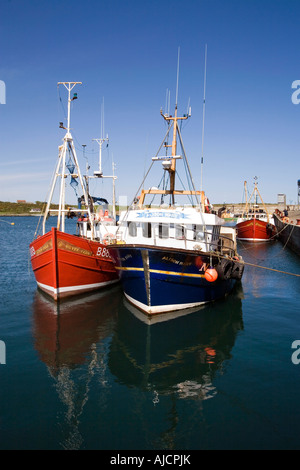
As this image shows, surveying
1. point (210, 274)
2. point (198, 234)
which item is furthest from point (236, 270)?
point (210, 274)

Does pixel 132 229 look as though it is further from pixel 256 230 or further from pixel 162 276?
pixel 256 230

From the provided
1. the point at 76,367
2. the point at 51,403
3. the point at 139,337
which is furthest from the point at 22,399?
the point at 139,337

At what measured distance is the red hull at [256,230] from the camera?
48469 millimetres

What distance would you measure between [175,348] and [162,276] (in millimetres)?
2967

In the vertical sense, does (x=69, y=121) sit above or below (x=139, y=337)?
above

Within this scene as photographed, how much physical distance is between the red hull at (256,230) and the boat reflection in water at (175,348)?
35.7m

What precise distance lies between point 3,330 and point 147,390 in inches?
270

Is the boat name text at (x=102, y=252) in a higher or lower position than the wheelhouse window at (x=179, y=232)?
lower

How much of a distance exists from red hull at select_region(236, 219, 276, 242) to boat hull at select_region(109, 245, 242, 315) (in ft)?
120

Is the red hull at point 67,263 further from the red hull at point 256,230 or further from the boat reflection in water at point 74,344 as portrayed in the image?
the red hull at point 256,230

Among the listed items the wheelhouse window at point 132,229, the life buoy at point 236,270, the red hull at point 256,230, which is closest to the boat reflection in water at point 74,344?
the wheelhouse window at point 132,229

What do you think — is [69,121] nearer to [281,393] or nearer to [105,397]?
[105,397]

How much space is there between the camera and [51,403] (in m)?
7.52

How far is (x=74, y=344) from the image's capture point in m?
11.0
